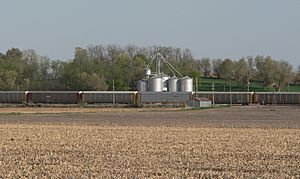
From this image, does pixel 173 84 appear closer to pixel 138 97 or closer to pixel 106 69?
pixel 138 97

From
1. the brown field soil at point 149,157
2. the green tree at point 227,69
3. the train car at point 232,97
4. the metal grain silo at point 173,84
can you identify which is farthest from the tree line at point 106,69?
the brown field soil at point 149,157

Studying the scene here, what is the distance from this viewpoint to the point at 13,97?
114125 millimetres

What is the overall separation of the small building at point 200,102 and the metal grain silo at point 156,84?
15217mm

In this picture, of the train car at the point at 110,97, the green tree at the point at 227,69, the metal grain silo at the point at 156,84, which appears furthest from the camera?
the green tree at the point at 227,69

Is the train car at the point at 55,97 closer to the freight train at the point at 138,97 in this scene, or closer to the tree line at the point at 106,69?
the freight train at the point at 138,97

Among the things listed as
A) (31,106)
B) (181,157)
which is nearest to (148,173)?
(181,157)

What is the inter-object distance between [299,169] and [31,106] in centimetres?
9076

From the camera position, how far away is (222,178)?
1669 centimetres

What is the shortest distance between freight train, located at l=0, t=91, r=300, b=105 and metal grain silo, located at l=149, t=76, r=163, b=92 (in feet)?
30.0

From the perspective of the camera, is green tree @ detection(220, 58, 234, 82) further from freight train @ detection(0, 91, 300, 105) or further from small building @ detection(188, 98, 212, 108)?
small building @ detection(188, 98, 212, 108)

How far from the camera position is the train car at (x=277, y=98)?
109m

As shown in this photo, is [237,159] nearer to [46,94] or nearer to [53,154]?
[53,154]

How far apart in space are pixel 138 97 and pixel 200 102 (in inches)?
512

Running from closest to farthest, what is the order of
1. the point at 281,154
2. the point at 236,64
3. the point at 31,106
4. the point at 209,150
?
the point at 281,154, the point at 209,150, the point at 31,106, the point at 236,64
